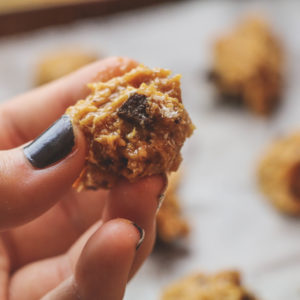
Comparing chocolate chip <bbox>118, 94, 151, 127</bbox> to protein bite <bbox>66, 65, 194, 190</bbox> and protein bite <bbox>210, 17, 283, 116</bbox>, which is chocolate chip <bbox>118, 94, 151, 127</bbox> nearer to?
protein bite <bbox>66, 65, 194, 190</bbox>

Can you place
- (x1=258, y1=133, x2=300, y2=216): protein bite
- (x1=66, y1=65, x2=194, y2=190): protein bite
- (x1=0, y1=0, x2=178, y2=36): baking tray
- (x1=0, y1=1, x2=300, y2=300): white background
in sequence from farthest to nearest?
1. (x1=0, y1=0, x2=178, y2=36): baking tray
2. (x1=258, y1=133, x2=300, y2=216): protein bite
3. (x1=0, y1=1, x2=300, y2=300): white background
4. (x1=66, y1=65, x2=194, y2=190): protein bite

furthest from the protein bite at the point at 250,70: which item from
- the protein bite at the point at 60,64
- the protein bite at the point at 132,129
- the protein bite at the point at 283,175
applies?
the protein bite at the point at 132,129

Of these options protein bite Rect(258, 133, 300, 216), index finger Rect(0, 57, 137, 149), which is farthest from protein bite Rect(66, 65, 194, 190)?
protein bite Rect(258, 133, 300, 216)

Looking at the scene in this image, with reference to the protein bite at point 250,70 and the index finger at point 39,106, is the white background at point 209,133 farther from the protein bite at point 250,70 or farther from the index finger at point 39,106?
the index finger at point 39,106

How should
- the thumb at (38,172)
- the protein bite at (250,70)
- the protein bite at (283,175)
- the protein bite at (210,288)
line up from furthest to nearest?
1. the protein bite at (250,70)
2. the protein bite at (283,175)
3. the protein bite at (210,288)
4. the thumb at (38,172)

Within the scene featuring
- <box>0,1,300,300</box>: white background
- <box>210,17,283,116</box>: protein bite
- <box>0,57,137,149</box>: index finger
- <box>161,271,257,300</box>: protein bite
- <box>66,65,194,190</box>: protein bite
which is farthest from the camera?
<box>210,17,283,116</box>: protein bite

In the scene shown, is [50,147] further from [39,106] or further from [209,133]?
[209,133]

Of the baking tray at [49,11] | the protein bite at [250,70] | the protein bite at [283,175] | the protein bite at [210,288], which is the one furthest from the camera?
the baking tray at [49,11]
